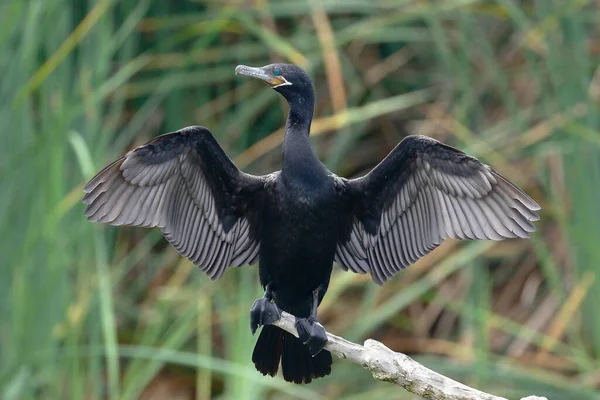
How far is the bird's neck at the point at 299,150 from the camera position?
3.71m

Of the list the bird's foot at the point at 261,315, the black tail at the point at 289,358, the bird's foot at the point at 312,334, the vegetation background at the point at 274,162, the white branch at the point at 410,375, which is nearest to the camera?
the white branch at the point at 410,375

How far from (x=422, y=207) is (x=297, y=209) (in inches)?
19.0

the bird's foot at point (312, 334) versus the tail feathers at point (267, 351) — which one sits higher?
the bird's foot at point (312, 334)

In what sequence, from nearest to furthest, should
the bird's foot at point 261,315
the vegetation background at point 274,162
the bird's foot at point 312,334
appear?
the bird's foot at point 312,334 < the bird's foot at point 261,315 < the vegetation background at point 274,162

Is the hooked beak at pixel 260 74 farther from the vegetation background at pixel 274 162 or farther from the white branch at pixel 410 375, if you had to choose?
the white branch at pixel 410 375

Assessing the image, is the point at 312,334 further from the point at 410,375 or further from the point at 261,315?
the point at 410,375

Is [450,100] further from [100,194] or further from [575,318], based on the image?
[100,194]

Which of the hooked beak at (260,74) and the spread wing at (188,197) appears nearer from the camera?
the spread wing at (188,197)

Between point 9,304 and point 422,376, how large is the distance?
2.14m

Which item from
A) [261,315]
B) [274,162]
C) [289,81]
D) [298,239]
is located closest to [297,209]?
[298,239]

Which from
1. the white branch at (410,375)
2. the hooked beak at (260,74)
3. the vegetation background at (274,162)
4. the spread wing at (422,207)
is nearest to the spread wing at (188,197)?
the hooked beak at (260,74)

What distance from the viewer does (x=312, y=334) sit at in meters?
3.59

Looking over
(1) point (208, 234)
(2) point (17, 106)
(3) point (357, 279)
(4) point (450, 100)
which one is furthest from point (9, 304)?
(4) point (450, 100)

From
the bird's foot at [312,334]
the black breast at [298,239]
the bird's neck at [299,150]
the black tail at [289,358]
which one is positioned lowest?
the black tail at [289,358]
